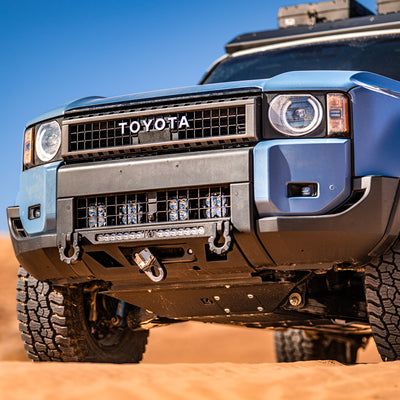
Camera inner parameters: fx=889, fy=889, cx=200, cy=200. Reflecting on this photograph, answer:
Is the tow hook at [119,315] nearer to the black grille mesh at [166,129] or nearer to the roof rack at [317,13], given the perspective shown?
the black grille mesh at [166,129]

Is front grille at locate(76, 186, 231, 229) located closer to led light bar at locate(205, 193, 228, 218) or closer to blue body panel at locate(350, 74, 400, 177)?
led light bar at locate(205, 193, 228, 218)

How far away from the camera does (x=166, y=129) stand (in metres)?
5.36

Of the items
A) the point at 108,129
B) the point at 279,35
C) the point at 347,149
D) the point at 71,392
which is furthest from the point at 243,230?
the point at 279,35

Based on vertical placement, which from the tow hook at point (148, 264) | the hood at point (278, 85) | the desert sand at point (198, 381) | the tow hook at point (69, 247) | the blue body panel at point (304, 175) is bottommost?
the desert sand at point (198, 381)

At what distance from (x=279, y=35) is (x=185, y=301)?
2721 millimetres

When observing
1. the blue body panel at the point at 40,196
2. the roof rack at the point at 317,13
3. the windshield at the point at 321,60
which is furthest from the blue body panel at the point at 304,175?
the roof rack at the point at 317,13

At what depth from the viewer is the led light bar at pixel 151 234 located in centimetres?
510

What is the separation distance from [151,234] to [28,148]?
1231 mm

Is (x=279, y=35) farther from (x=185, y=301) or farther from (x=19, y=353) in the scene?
(x=19, y=353)

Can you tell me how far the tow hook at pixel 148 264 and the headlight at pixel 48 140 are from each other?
0.92 meters

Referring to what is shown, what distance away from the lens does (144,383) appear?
4090 millimetres

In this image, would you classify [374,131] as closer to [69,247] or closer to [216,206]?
[216,206]

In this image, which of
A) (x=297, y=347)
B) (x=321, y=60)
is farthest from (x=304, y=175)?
(x=297, y=347)

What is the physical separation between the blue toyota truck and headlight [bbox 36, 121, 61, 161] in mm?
10
